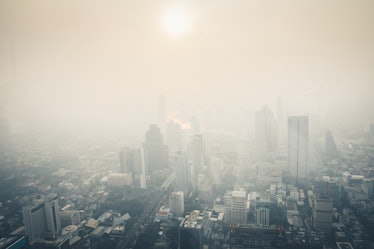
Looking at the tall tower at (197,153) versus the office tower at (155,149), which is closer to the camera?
the tall tower at (197,153)

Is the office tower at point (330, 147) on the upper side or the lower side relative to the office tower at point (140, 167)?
upper

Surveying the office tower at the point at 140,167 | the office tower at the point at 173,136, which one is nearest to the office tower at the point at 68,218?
the office tower at the point at 140,167

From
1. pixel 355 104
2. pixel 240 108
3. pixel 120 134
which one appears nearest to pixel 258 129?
pixel 240 108

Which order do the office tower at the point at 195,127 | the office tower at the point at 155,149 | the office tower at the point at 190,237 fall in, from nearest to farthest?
the office tower at the point at 190,237
the office tower at the point at 155,149
the office tower at the point at 195,127

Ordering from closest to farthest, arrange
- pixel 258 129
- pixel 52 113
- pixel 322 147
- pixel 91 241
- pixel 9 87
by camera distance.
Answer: pixel 91 241
pixel 9 87
pixel 52 113
pixel 322 147
pixel 258 129

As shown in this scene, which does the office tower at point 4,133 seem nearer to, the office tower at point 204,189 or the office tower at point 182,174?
the office tower at point 182,174

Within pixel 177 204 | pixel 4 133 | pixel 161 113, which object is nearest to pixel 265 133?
pixel 161 113

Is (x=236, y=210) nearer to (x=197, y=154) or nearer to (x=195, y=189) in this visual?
(x=195, y=189)

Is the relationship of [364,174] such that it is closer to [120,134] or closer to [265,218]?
[265,218]
